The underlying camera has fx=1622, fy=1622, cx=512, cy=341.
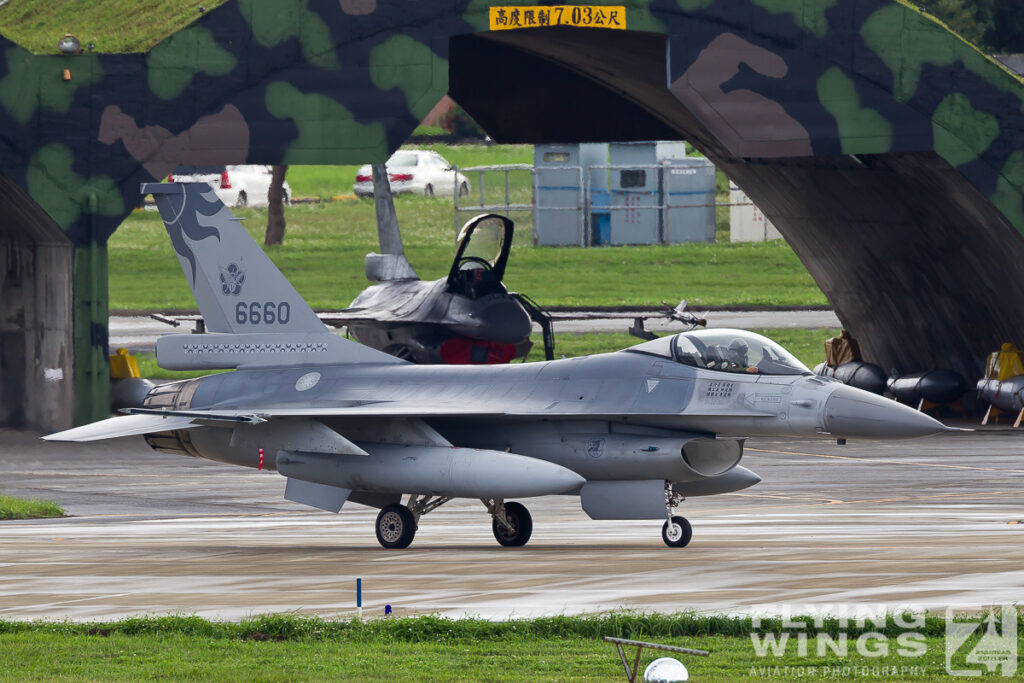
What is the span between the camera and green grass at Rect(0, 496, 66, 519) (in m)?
22.6

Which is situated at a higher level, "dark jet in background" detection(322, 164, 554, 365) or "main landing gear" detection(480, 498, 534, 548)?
"dark jet in background" detection(322, 164, 554, 365)

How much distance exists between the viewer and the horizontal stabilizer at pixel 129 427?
19531 mm

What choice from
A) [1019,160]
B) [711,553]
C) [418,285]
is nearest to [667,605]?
[711,553]

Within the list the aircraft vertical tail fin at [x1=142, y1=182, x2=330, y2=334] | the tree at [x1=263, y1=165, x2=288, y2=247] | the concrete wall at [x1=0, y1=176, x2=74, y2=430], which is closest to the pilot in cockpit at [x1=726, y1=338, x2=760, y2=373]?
the aircraft vertical tail fin at [x1=142, y1=182, x2=330, y2=334]

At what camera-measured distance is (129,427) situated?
20.1 meters

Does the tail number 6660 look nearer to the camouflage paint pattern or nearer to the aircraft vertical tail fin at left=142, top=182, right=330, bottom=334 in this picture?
the aircraft vertical tail fin at left=142, top=182, right=330, bottom=334

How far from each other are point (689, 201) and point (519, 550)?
163 ft

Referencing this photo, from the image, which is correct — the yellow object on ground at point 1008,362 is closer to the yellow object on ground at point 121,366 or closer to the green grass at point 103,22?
the green grass at point 103,22

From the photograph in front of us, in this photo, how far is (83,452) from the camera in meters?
30.5

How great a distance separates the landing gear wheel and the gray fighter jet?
0.06 feet

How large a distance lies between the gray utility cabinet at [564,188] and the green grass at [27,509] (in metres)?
40.8

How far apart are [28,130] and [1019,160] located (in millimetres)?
17545

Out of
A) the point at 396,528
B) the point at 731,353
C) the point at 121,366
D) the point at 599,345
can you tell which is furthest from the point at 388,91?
the point at 599,345

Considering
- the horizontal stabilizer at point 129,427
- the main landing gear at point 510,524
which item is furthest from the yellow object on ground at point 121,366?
the main landing gear at point 510,524
